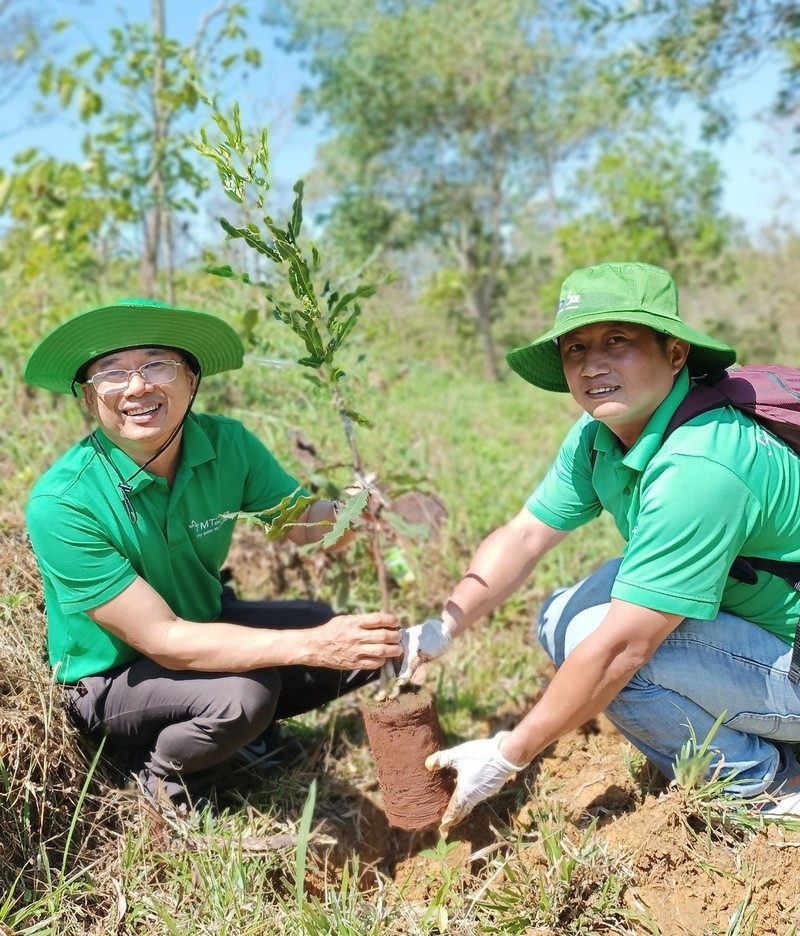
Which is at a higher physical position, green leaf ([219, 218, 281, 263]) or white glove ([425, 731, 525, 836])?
green leaf ([219, 218, 281, 263])

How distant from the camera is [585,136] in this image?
14930 mm

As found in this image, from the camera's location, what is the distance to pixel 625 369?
5.78 ft

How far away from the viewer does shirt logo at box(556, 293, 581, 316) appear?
1.78m

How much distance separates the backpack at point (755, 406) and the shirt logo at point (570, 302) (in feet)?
1.10

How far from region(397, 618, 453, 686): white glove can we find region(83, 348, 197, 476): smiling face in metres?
0.81

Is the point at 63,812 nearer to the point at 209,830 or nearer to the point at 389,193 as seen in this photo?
the point at 209,830

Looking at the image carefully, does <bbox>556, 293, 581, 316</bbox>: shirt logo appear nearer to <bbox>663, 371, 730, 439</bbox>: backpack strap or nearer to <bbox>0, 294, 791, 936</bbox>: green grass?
<bbox>663, 371, 730, 439</bbox>: backpack strap

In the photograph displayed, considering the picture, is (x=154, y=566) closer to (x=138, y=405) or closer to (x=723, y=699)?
(x=138, y=405)

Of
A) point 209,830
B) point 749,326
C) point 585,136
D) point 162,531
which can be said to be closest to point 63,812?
point 209,830

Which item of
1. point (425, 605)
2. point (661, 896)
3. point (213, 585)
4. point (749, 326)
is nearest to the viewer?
point (661, 896)

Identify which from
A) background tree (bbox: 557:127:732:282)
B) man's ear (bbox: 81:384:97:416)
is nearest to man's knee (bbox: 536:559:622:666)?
man's ear (bbox: 81:384:97:416)

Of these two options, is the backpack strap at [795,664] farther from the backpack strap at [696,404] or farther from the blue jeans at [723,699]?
the backpack strap at [696,404]

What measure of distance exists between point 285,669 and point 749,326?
A: 12.5 metres

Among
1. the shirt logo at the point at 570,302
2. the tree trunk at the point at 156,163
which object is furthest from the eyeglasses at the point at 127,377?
the tree trunk at the point at 156,163
